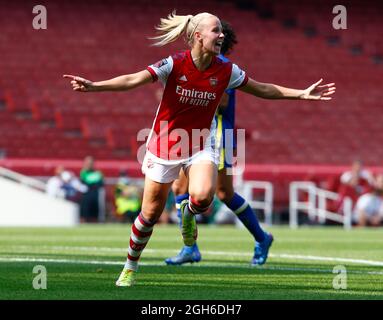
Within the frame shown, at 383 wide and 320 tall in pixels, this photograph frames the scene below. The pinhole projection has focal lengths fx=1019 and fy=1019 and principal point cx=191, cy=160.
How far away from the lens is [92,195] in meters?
24.0

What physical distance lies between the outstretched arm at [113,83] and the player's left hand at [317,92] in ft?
4.58

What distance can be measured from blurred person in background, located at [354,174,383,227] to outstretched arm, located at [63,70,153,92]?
1727 cm

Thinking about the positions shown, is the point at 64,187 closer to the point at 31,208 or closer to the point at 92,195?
the point at 92,195

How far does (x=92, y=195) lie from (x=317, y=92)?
16.0 metres

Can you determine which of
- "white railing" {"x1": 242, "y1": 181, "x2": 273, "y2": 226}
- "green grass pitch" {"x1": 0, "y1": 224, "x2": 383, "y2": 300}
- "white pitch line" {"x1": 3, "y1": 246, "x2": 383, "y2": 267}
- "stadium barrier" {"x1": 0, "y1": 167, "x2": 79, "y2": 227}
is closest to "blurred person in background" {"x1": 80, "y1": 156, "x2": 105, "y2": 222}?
"stadium barrier" {"x1": 0, "y1": 167, "x2": 79, "y2": 227}

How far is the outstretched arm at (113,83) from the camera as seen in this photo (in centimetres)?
710

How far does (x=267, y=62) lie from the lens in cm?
3416

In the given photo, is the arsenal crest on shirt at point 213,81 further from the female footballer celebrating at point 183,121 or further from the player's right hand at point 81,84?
the player's right hand at point 81,84

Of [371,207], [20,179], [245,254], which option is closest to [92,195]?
[20,179]

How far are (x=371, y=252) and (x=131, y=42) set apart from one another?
71.9ft

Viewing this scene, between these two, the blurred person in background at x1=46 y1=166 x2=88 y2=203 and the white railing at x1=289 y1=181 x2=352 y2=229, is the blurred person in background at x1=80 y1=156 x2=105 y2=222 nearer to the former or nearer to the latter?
the blurred person in background at x1=46 y1=166 x2=88 y2=203

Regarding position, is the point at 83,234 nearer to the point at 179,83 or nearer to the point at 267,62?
the point at 179,83

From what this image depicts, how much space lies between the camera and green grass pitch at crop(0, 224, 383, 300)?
7.08 m
